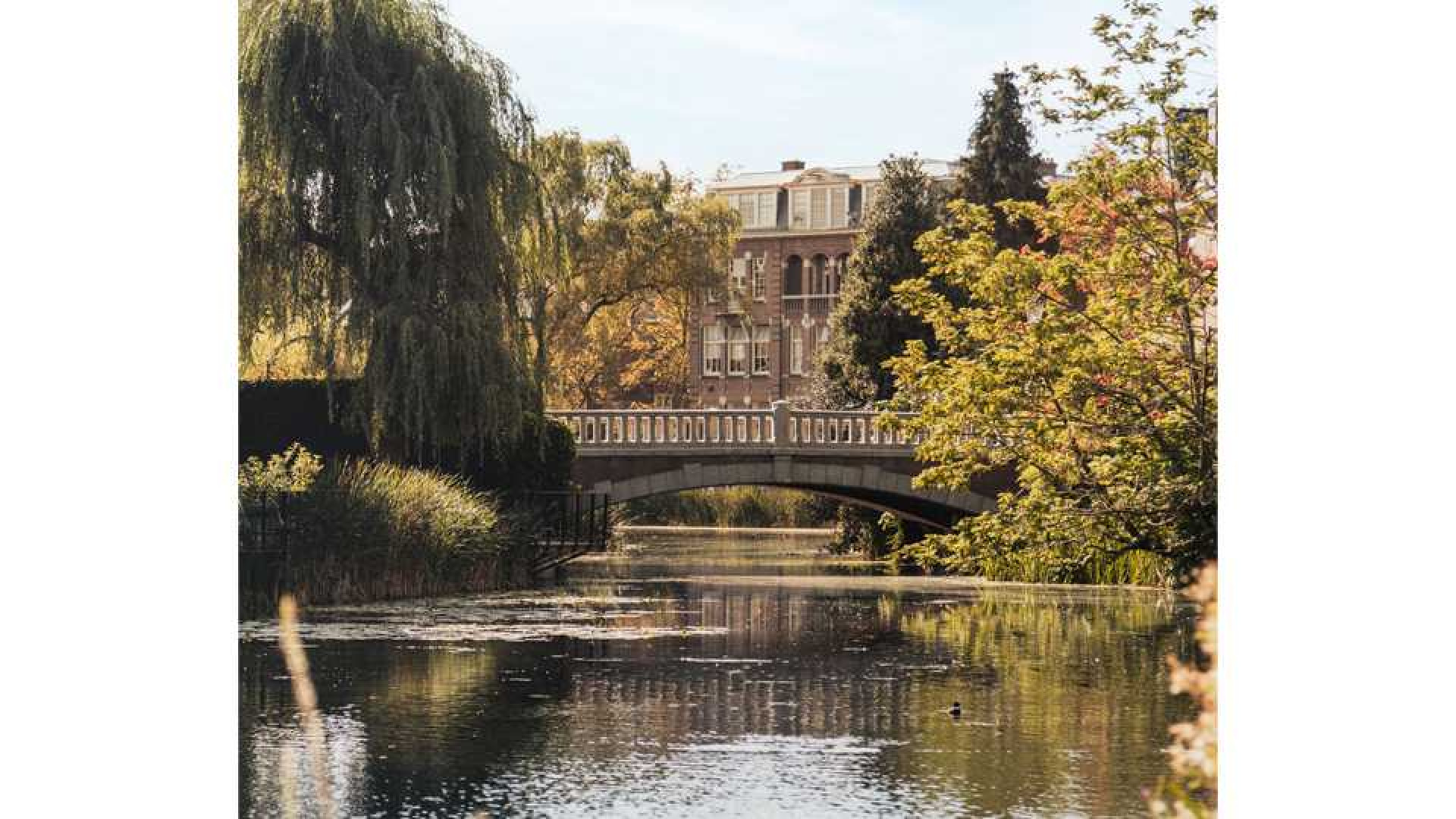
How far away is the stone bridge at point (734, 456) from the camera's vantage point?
21734 millimetres

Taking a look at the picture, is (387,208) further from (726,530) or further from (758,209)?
(726,530)

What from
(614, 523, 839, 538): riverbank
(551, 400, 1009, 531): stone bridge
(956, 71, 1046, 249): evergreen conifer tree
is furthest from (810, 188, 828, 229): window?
(614, 523, 839, 538): riverbank

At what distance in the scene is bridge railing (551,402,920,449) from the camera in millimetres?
21375

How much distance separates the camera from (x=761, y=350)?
57.9ft

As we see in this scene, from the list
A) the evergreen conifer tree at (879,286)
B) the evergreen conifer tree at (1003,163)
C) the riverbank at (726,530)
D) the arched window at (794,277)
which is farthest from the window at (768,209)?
the riverbank at (726,530)

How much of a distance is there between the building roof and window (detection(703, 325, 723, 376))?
3590 mm

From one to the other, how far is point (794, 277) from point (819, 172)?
2441 millimetres

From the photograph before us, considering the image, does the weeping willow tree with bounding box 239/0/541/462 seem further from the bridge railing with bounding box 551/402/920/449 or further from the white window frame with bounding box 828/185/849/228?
the white window frame with bounding box 828/185/849/228

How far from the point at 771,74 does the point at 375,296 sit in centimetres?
674

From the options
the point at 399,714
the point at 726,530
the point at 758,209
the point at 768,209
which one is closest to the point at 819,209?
the point at 768,209

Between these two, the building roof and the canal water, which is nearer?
the canal water
